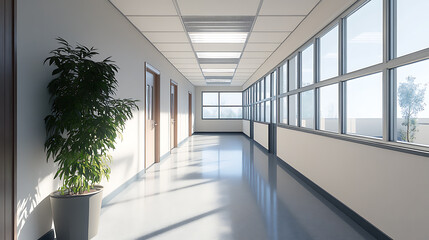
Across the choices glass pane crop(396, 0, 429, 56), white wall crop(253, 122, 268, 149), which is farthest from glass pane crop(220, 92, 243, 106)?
glass pane crop(396, 0, 429, 56)

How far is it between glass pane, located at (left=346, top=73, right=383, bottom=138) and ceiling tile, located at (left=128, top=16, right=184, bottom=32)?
2.58m

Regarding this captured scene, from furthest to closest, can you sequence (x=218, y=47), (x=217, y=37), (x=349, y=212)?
(x=218, y=47), (x=217, y=37), (x=349, y=212)

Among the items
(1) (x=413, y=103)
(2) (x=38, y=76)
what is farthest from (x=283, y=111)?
(2) (x=38, y=76)

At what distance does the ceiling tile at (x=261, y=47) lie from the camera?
17.6 ft

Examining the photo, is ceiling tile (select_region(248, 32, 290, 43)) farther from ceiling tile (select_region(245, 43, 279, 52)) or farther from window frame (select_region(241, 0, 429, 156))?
window frame (select_region(241, 0, 429, 156))

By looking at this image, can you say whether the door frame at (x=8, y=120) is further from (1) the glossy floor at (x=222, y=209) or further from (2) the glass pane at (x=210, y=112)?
(2) the glass pane at (x=210, y=112)

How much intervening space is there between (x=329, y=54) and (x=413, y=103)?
5.64 ft

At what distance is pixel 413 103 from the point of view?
1.98 m

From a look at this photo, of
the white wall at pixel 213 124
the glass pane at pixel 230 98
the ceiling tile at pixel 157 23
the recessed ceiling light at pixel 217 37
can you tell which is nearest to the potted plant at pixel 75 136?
the ceiling tile at pixel 157 23

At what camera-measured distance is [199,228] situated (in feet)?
8.01

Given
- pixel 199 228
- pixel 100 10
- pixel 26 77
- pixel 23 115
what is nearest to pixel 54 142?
pixel 23 115

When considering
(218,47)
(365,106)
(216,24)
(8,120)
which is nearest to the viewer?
(8,120)

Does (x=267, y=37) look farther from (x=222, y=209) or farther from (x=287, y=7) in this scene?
(x=222, y=209)

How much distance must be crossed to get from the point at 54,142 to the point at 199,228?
1.42 metres
